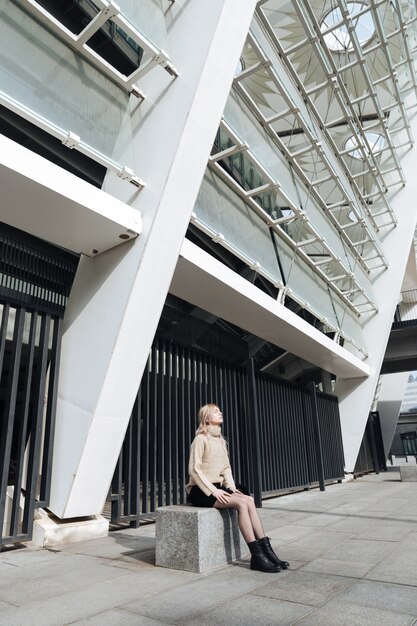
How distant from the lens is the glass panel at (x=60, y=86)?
16.7ft

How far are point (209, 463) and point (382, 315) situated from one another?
16.8 metres

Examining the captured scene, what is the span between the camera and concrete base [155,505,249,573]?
4.08 metres

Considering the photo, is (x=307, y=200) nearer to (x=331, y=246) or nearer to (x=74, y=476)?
(x=331, y=246)

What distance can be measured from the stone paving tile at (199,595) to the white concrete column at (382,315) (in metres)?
14.6

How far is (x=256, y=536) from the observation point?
4.10 metres

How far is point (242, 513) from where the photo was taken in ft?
13.4

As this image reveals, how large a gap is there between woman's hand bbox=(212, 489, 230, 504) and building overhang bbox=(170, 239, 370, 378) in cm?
390

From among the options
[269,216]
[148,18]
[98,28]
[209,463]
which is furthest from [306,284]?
[209,463]

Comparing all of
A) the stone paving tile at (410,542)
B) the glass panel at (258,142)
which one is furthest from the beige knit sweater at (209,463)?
the glass panel at (258,142)

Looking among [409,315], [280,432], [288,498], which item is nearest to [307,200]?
[280,432]

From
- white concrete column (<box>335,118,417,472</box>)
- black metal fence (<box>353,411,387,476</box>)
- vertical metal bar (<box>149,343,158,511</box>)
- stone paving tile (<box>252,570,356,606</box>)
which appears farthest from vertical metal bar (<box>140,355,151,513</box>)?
black metal fence (<box>353,411,387,476</box>)

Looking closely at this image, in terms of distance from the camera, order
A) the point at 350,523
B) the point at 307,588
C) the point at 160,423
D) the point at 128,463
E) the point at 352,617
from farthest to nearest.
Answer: the point at 160,423, the point at 128,463, the point at 350,523, the point at 307,588, the point at 352,617

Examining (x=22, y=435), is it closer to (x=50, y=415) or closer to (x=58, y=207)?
(x=50, y=415)

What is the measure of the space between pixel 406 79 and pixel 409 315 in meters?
18.8
